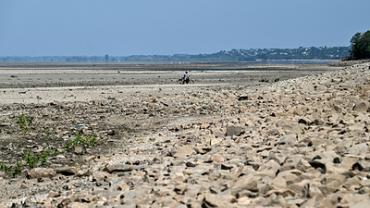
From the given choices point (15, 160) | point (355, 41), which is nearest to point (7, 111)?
point (15, 160)

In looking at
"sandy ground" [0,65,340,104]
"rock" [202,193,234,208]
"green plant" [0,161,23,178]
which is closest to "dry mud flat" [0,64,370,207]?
"rock" [202,193,234,208]

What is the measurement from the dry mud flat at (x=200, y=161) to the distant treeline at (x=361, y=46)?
8741 centimetres

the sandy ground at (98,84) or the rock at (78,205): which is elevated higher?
the rock at (78,205)

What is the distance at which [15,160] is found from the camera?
13039 mm

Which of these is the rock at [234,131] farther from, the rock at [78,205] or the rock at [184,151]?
the rock at [78,205]

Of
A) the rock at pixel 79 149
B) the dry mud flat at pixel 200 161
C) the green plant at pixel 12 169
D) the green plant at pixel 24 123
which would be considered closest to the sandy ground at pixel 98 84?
the green plant at pixel 24 123

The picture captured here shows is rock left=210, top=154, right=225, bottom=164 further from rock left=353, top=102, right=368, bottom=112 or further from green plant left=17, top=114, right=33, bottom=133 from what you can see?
green plant left=17, top=114, right=33, bottom=133

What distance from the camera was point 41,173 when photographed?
36.0ft

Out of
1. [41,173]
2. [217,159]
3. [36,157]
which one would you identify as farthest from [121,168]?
[36,157]

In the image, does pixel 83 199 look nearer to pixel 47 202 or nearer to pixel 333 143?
pixel 47 202

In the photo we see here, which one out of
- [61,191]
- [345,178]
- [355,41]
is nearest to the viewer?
[345,178]

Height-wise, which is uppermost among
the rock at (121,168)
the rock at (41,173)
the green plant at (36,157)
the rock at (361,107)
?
the rock at (361,107)

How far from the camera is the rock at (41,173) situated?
10914 mm

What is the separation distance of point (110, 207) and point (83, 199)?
2.48 feet
